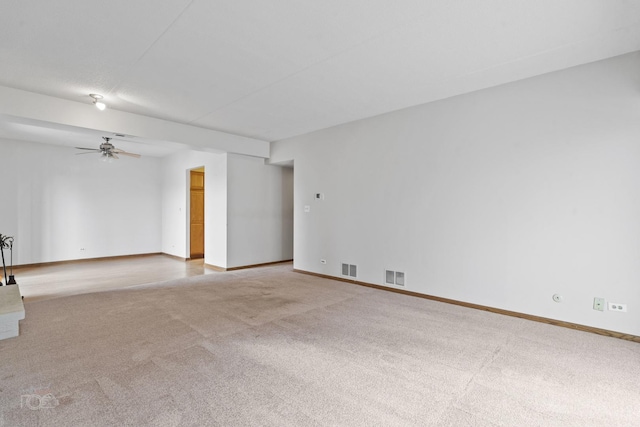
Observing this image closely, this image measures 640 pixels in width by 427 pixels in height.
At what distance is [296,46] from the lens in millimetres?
2861

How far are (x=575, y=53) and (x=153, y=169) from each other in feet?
29.7

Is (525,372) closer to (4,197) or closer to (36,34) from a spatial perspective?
(36,34)

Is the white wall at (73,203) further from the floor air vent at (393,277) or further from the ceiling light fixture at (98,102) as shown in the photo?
the floor air vent at (393,277)

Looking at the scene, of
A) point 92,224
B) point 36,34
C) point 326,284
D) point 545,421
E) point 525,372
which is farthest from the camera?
point 92,224

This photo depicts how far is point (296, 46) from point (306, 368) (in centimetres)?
278

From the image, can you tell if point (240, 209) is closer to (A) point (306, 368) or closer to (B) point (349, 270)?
(B) point (349, 270)

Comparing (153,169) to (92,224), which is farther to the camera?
(153,169)

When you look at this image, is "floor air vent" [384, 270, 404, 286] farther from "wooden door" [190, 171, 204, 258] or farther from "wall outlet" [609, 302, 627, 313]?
"wooden door" [190, 171, 204, 258]

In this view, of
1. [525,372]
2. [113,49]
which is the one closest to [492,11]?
[525,372]

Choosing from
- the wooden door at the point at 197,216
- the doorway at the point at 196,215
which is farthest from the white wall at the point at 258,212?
the wooden door at the point at 197,216

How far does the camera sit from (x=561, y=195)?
3.32 m

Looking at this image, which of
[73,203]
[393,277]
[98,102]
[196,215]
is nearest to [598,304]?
[393,277]

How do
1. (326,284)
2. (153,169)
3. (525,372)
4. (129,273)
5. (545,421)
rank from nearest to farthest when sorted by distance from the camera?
(545,421) → (525,372) → (326,284) → (129,273) → (153,169)

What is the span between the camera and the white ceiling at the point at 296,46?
2346mm
